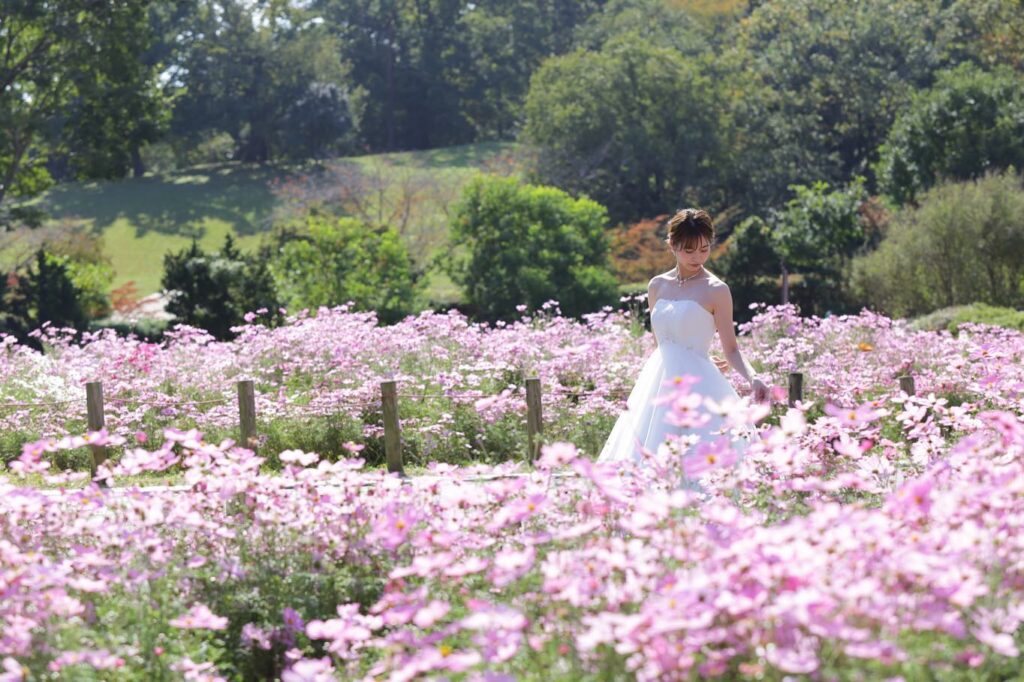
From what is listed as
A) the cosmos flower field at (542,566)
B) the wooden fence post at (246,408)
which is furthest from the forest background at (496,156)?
the cosmos flower field at (542,566)

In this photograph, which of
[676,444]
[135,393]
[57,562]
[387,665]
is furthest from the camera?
[135,393]

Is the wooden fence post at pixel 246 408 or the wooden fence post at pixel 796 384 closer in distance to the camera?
the wooden fence post at pixel 246 408

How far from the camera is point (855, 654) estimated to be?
262 centimetres

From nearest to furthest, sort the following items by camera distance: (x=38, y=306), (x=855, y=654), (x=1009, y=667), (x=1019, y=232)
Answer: (x=855, y=654) < (x=1009, y=667) < (x=1019, y=232) < (x=38, y=306)

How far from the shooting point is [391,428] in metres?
8.98

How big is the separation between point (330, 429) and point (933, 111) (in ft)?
79.4

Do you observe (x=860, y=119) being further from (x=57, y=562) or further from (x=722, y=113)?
(x=57, y=562)

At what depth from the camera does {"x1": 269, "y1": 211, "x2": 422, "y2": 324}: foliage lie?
79.7ft

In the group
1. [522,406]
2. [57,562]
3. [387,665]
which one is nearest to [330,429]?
[522,406]

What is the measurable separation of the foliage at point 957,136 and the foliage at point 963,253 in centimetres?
768

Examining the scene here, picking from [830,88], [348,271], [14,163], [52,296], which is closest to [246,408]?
[348,271]

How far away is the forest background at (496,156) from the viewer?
78.0 feet

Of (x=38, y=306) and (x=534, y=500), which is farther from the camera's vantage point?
(x=38, y=306)

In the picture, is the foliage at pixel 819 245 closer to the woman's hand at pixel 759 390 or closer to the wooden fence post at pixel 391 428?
the wooden fence post at pixel 391 428
